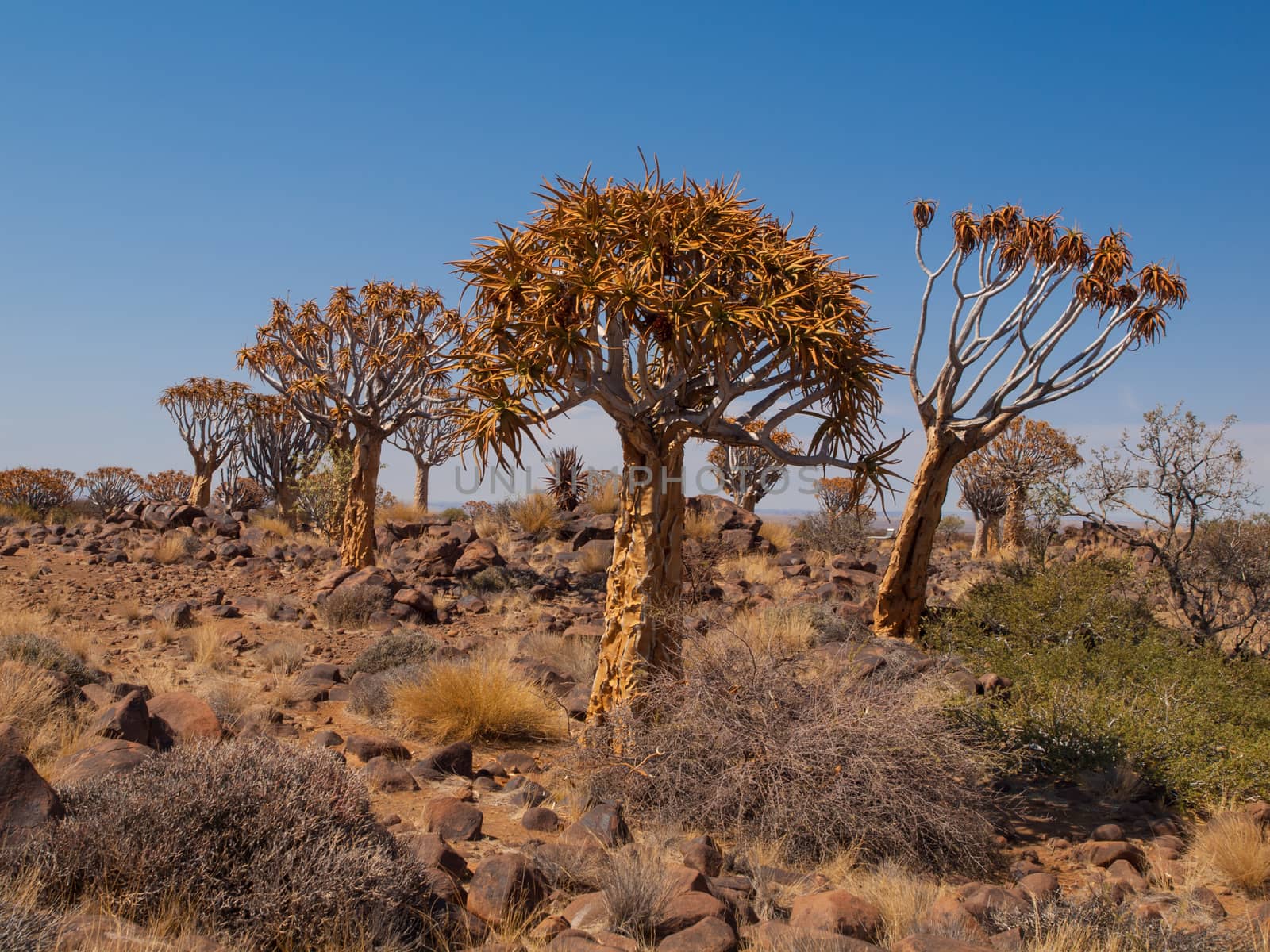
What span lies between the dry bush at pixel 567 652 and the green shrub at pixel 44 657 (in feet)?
14.9

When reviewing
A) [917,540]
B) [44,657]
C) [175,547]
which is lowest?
[44,657]

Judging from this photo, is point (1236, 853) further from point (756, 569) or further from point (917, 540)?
point (756, 569)

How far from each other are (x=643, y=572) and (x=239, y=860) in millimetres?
3636

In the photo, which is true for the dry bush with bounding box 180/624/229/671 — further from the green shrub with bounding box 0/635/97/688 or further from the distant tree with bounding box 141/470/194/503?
the distant tree with bounding box 141/470/194/503

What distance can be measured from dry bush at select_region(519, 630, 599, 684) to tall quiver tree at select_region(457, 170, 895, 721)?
2.72 m

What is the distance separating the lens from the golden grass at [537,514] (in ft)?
68.6

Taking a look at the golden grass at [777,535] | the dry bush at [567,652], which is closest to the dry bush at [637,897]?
the dry bush at [567,652]

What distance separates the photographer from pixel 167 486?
32.6m

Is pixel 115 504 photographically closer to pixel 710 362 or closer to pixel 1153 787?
pixel 710 362

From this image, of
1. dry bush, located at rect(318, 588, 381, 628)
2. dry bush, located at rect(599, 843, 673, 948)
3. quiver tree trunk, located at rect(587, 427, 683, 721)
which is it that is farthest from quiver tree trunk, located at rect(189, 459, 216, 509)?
dry bush, located at rect(599, 843, 673, 948)

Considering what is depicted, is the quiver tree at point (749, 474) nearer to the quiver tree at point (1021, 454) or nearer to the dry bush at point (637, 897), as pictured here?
the quiver tree at point (1021, 454)

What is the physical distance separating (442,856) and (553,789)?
82.5 inches

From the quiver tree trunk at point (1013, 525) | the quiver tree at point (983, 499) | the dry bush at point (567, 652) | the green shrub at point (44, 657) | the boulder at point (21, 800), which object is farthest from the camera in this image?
the quiver tree at point (983, 499)

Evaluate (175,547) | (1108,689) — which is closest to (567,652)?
(1108,689)
